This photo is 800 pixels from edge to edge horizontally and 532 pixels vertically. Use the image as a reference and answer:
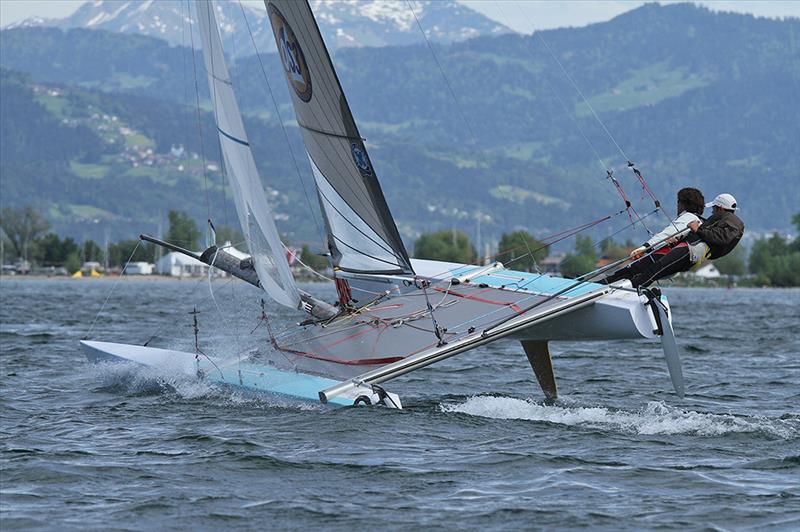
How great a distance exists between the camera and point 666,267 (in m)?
12.0

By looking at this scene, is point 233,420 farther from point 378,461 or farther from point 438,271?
point 438,271

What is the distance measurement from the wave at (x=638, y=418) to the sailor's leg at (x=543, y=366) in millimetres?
697

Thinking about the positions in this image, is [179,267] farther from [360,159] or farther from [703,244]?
[703,244]

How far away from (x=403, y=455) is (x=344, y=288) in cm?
492

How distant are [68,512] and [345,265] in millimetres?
6285

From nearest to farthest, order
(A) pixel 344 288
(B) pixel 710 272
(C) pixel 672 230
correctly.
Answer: (C) pixel 672 230
(A) pixel 344 288
(B) pixel 710 272

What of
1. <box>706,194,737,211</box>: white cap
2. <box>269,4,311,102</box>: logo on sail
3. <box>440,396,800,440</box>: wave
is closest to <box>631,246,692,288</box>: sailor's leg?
<box>706,194,737,211</box>: white cap

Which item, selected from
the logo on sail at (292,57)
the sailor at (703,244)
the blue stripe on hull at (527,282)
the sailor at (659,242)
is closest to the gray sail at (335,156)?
the logo on sail at (292,57)

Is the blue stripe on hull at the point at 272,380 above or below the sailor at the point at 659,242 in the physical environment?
below

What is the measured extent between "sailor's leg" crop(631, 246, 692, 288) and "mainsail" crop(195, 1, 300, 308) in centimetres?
358

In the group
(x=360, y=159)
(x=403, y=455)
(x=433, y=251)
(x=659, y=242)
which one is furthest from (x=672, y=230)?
(x=433, y=251)

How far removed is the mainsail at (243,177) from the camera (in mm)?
13062

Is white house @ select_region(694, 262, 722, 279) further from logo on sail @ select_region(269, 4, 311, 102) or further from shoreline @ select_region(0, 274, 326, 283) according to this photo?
logo on sail @ select_region(269, 4, 311, 102)

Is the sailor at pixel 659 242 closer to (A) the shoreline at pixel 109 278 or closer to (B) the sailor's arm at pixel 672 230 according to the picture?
(B) the sailor's arm at pixel 672 230
